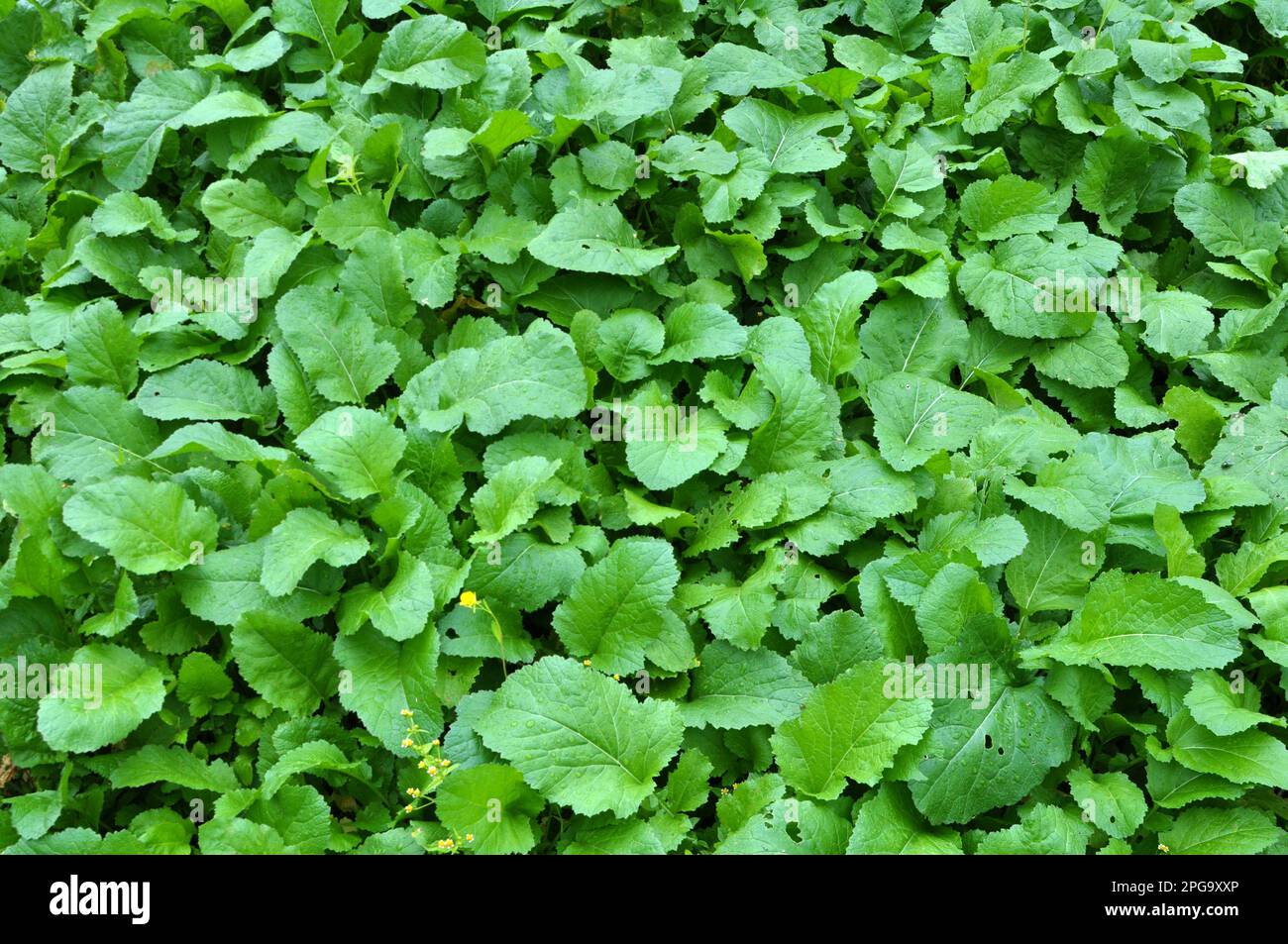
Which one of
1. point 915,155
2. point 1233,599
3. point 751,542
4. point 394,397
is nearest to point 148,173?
point 394,397

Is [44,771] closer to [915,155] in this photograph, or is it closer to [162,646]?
[162,646]

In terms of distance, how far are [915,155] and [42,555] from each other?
11.2 feet

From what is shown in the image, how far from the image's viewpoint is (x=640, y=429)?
11.4 ft

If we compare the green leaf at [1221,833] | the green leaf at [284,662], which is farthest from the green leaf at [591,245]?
the green leaf at [1221,833]

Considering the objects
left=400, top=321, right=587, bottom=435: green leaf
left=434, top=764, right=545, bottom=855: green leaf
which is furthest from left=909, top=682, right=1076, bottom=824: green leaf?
left=400, top=321, right=587, bottom=435: green leaf

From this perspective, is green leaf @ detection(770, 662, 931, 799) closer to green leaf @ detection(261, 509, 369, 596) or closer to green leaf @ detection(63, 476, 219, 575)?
green leaf @ detection(261, 509, 369, 596)

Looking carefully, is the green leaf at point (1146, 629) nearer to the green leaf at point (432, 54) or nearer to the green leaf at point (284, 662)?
the green leaf at point (284, 662)

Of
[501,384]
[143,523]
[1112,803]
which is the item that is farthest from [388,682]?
[1112,803]

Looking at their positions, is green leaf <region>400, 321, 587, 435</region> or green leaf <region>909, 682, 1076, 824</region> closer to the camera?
green leaf <region>909, 682, 1076, 824</region>

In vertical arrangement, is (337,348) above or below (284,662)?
above

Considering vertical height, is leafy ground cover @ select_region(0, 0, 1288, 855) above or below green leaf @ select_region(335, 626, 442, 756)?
above

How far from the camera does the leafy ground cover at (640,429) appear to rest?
293cm

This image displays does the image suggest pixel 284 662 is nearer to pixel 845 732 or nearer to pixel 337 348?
pixel 337 348

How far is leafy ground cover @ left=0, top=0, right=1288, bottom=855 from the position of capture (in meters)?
2.93
